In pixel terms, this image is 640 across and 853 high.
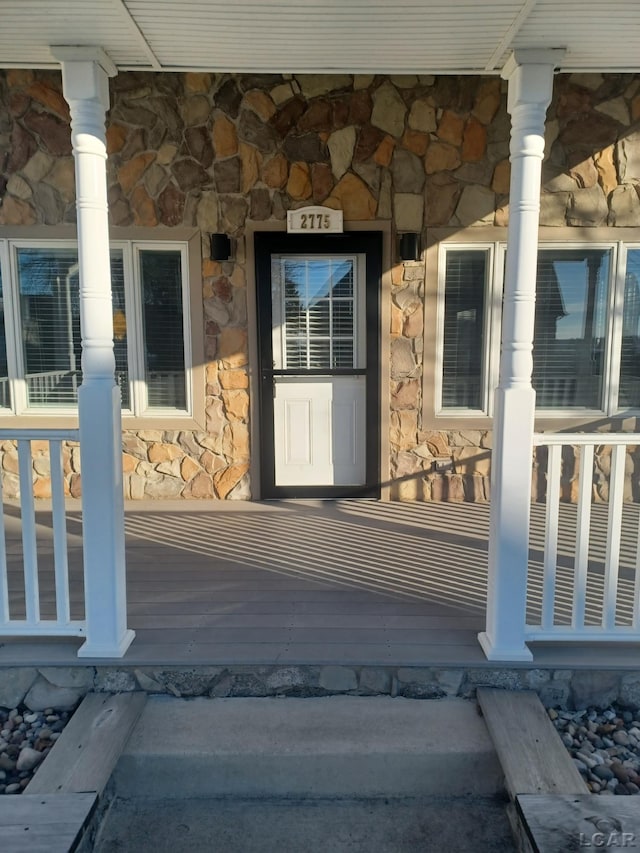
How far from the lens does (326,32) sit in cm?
254

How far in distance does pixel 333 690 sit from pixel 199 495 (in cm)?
250

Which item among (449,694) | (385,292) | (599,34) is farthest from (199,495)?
(599,34)

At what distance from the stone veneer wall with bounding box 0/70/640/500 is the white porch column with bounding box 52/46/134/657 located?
1.85 m

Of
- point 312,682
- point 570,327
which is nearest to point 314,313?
point 570,327

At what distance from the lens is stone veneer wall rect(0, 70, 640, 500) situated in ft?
14.0

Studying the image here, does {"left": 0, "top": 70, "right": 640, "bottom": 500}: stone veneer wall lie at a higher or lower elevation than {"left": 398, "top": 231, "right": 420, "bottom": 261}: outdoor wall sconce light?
higher

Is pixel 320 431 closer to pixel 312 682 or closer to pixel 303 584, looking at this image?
pixel 303 584

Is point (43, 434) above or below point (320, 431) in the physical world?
above

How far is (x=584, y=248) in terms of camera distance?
14.6 feet

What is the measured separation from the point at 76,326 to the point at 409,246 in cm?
250

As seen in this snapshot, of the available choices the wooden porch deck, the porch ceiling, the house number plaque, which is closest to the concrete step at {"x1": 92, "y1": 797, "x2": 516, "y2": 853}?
the wooden porch deck

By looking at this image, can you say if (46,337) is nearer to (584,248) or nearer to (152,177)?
(152,177)

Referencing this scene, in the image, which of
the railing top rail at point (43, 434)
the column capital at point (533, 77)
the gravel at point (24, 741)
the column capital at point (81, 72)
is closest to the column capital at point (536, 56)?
the column capital at point (533, 77)

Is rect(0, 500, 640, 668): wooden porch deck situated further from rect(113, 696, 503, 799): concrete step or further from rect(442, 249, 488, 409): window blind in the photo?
rect(442, 249, 488, 409): window blind
